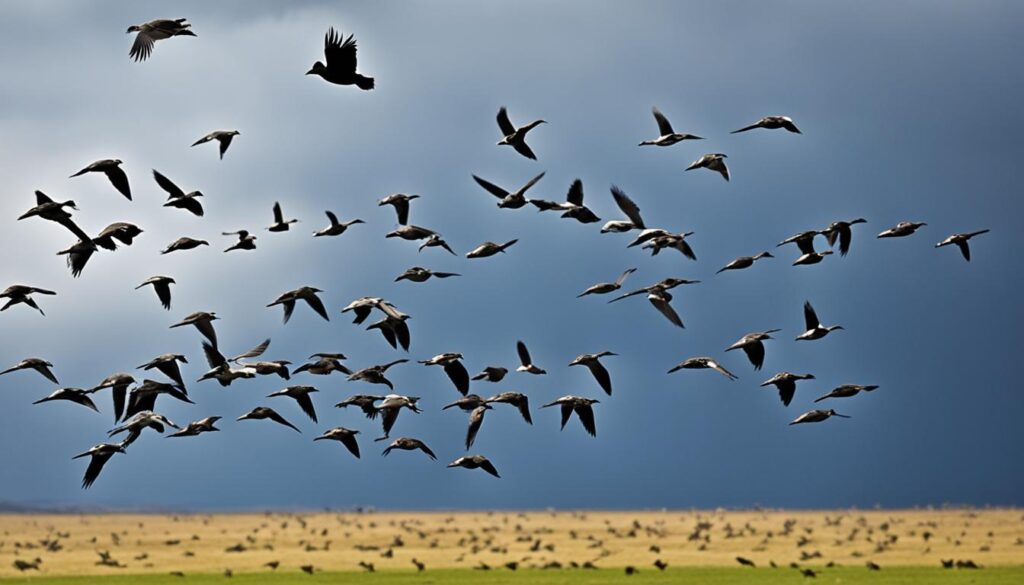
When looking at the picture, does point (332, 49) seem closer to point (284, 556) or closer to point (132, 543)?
point (284, 556)

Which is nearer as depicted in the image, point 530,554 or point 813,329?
point 813,329

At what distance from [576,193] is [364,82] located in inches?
274

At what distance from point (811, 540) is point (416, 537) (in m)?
32.2

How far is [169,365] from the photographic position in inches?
1056

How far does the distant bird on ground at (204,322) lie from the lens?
2723 centimetres

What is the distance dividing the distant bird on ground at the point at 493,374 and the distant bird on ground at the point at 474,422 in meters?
0.73

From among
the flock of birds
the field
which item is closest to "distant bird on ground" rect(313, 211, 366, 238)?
the flock of birds

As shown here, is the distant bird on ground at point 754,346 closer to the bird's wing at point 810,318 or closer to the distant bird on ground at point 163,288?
the bird's wing at point 810,318

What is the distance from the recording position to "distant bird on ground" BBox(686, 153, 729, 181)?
30484 mm

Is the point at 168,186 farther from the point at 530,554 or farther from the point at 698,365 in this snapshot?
the point at 530,554

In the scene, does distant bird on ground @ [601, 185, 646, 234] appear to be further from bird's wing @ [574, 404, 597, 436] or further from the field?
the field

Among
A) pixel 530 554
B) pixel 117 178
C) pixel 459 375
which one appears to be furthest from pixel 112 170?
pixel 530 554

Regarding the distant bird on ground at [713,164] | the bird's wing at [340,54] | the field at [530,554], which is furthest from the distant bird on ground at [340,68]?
the field at [530,554]

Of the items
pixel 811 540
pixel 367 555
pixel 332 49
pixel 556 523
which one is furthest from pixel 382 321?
pixel 556 523
